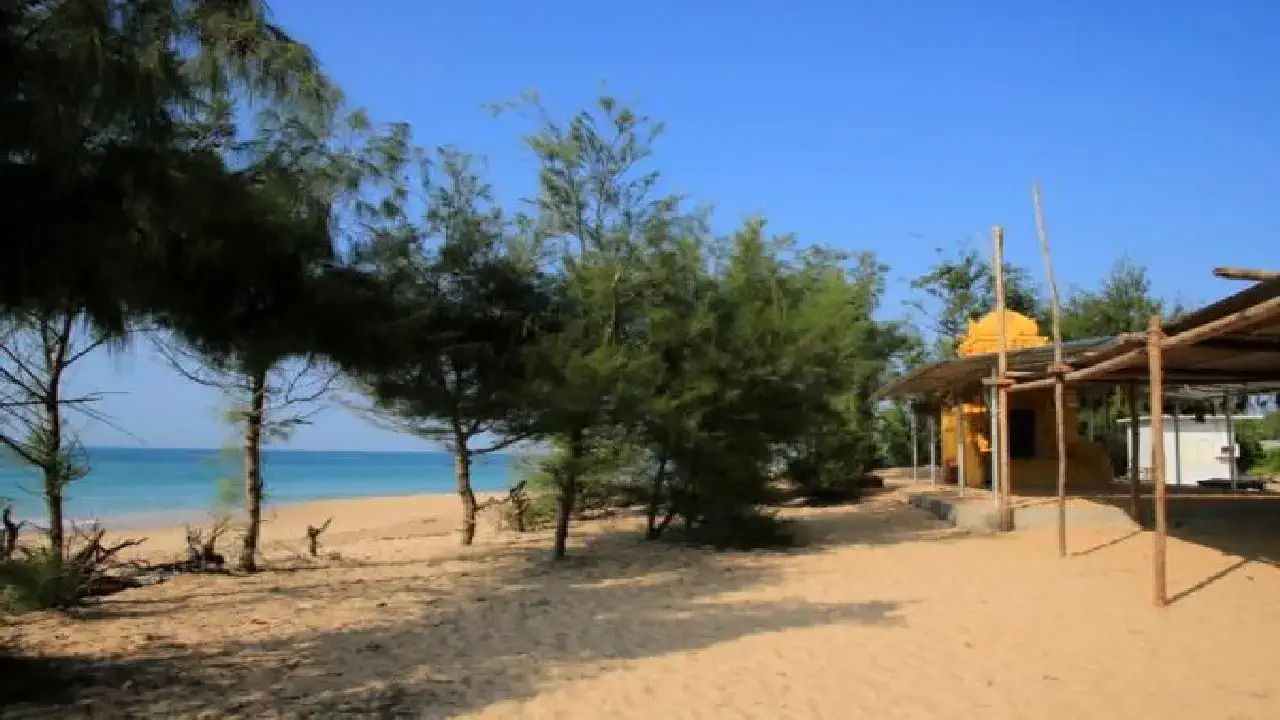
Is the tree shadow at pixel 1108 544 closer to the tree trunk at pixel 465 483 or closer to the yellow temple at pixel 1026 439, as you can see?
the yellow temple at pixel 1026 439

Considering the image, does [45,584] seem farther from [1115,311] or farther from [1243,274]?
[1115,311]

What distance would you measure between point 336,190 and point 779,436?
708 cm

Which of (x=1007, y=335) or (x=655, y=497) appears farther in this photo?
(x=1007, y=335)

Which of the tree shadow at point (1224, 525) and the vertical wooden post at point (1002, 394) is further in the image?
the vertical wooden post at point (1002, 394)

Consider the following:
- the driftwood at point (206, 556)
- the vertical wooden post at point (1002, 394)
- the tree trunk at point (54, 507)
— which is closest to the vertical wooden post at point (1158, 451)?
the vertical wooden post at point (1002, 394)

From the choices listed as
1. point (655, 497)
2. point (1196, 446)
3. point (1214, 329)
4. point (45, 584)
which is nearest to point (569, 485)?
point (655, 497)

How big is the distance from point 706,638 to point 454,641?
1919 millimetres

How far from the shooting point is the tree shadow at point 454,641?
5332mm

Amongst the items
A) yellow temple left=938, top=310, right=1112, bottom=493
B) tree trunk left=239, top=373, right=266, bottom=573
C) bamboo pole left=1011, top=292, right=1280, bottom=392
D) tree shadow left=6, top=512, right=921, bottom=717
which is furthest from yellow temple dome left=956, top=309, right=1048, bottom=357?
tree trunk left=239, top=373, right=266, bottom=573

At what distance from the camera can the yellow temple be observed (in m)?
18.3

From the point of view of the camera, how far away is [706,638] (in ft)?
23.0

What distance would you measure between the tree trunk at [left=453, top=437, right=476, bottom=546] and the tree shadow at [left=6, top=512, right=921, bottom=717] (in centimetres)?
176

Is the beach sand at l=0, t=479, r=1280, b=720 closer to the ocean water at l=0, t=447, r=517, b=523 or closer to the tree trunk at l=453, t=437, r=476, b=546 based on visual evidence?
the ocean water at l=0, t=447, r=517, b=523

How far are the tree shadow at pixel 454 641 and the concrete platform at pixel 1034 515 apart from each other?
143 inches
